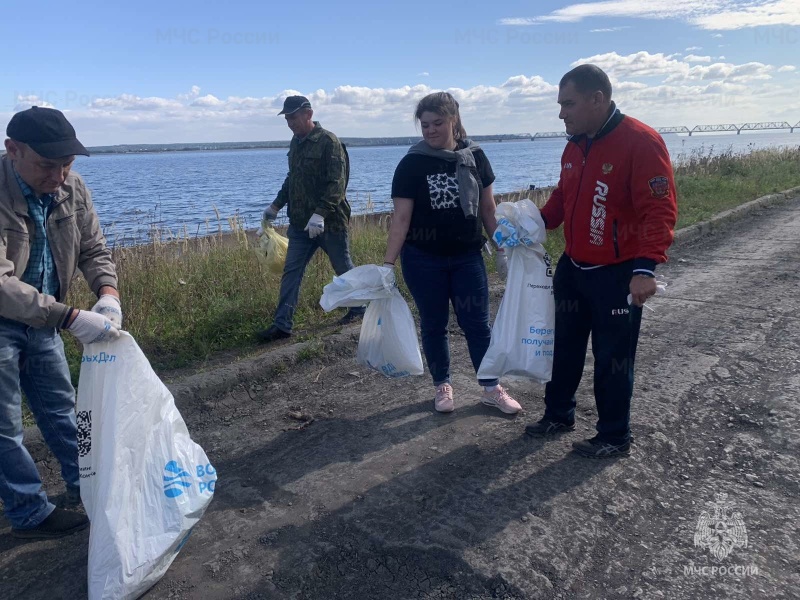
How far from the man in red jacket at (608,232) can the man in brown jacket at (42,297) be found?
2279 millimetres

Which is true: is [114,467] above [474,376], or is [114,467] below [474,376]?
above

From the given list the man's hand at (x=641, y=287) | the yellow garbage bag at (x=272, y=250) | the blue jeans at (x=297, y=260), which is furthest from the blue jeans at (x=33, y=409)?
the yellow garbage bag at (x=272, y=250)

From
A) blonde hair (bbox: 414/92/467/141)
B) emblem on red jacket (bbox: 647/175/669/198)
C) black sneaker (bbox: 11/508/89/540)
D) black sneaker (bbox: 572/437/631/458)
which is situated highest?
blonde hair (bbox: 414/92/467/141)

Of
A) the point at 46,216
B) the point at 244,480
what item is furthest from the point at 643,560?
the point at 46,216

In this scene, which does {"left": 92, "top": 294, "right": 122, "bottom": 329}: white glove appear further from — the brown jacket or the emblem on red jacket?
the emblem on red jacket

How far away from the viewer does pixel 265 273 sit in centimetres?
675

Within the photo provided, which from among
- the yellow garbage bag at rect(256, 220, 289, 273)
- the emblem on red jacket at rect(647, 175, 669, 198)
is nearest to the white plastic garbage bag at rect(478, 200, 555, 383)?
the emblem on red jacket at rect(647, 175, 669, 198)

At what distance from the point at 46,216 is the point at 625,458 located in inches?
119

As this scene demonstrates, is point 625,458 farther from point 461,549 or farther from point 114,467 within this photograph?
point 114,467

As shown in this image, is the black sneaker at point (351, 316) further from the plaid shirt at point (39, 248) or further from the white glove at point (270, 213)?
the plaid shirt at point (39, 248)

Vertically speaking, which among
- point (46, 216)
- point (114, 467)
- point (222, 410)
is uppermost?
point (46, 216)

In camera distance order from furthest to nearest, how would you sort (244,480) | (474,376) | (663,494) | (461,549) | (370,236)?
1. (370,236)
2. (474,376)
3. (244,480)
4. (663,494)
5. (461,549)

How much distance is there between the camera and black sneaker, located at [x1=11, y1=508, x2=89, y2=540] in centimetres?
285

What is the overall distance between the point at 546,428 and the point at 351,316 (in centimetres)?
261
